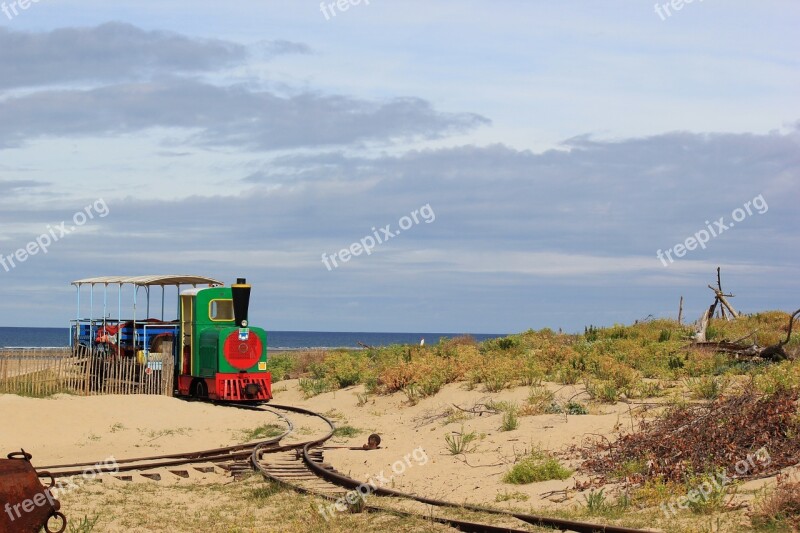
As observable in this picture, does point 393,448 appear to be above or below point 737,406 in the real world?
below

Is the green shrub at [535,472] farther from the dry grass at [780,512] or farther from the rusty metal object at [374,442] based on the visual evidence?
the rusty metal object at [374,442]

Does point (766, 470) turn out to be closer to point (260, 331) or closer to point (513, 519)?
point (513, 519)

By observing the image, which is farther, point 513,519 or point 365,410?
point 365,410

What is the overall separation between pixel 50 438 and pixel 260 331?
7.24m

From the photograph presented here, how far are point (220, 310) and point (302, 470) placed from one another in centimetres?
1139

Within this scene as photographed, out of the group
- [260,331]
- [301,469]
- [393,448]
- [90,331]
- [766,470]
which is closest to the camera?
[766,470]

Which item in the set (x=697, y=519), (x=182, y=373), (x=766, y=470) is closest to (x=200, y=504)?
(x=697, y=519)

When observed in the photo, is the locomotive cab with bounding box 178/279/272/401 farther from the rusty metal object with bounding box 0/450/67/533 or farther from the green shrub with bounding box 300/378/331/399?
the rusty metal object with bounding box 0/450/67/533

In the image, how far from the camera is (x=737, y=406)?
12086 mm

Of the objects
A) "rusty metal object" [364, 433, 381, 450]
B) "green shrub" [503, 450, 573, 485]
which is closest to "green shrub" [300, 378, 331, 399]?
"rusty metal object" [364, 433, 381, 450]

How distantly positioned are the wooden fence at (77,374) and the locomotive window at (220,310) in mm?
1438

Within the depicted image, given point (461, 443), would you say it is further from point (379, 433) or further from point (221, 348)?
point (221, 348)

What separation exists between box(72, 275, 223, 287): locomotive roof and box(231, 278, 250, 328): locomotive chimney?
247 cm

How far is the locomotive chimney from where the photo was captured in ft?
76.4
